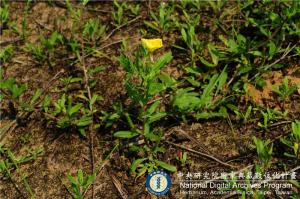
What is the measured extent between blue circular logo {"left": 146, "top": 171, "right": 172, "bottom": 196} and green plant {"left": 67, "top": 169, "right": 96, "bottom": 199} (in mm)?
303

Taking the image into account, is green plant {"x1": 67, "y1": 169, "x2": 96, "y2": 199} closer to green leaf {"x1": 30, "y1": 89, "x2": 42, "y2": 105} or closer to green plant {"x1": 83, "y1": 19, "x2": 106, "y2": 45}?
green leaf {"x1": 30, "y1": 89, "x2": 42, "y2": 105}

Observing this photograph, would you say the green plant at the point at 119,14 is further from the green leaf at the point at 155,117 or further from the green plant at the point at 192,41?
the green leaf at the point at 155,117

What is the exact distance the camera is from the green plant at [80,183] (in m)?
2.15

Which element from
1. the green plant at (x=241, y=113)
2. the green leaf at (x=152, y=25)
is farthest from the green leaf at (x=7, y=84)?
the green plant at (x=241, y=113)

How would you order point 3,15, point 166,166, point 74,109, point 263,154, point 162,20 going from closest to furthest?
1. point 263,154
2. point 166,166
3. point 74,109
4. point 162,20
5. point 3,15

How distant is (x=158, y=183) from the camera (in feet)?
7.32

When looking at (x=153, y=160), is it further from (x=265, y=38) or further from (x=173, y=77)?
(x=265, y=38)

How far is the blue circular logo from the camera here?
2.21m

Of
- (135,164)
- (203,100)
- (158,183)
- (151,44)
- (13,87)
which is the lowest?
(158,183)

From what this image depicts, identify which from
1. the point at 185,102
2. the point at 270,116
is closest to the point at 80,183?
the point at 185,102

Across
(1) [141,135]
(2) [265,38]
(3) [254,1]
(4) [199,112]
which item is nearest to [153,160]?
(1) [141,135]

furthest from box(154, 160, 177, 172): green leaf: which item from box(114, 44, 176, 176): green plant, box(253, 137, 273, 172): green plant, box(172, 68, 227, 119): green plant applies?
box(253, 137, 273, 172): green plant

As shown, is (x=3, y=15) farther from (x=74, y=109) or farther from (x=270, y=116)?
(x=270, y=116)

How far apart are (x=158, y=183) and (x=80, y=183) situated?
41 cm
